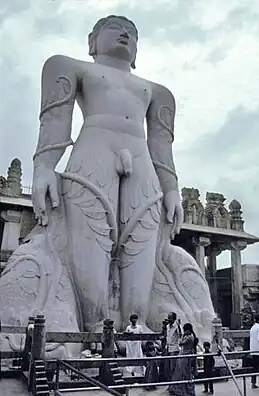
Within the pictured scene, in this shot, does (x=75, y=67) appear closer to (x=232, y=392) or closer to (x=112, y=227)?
(x=112, y=227)

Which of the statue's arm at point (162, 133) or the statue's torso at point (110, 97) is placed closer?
the statue's torso at point (110, 97)

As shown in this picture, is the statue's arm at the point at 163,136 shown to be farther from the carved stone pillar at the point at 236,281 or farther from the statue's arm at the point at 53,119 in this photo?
the carved stone pillar at the point at 236,281

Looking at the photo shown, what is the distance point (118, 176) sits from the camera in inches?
350

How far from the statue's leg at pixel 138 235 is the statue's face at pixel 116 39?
2.18m

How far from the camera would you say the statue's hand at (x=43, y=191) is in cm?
846

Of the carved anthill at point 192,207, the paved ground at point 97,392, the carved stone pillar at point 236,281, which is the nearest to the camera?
the paved ground at point 97,392

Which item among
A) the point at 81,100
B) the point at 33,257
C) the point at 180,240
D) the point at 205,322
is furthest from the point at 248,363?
the point at 180,240

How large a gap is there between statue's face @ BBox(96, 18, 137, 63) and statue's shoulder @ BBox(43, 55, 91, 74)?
2.41ft

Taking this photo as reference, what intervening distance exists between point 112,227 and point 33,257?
1.47 metres

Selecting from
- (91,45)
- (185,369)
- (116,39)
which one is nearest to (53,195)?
(116,39)

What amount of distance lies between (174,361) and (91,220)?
3343 millimetres

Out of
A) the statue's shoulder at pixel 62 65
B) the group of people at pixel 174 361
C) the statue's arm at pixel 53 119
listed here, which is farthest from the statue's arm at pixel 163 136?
the group of people at pixel 174 361

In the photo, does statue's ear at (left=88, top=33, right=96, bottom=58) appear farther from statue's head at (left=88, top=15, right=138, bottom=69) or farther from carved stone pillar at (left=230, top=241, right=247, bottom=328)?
carved stone pillar at (left=230, top=241, right=247, bottom=328)

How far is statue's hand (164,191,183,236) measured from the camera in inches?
371
